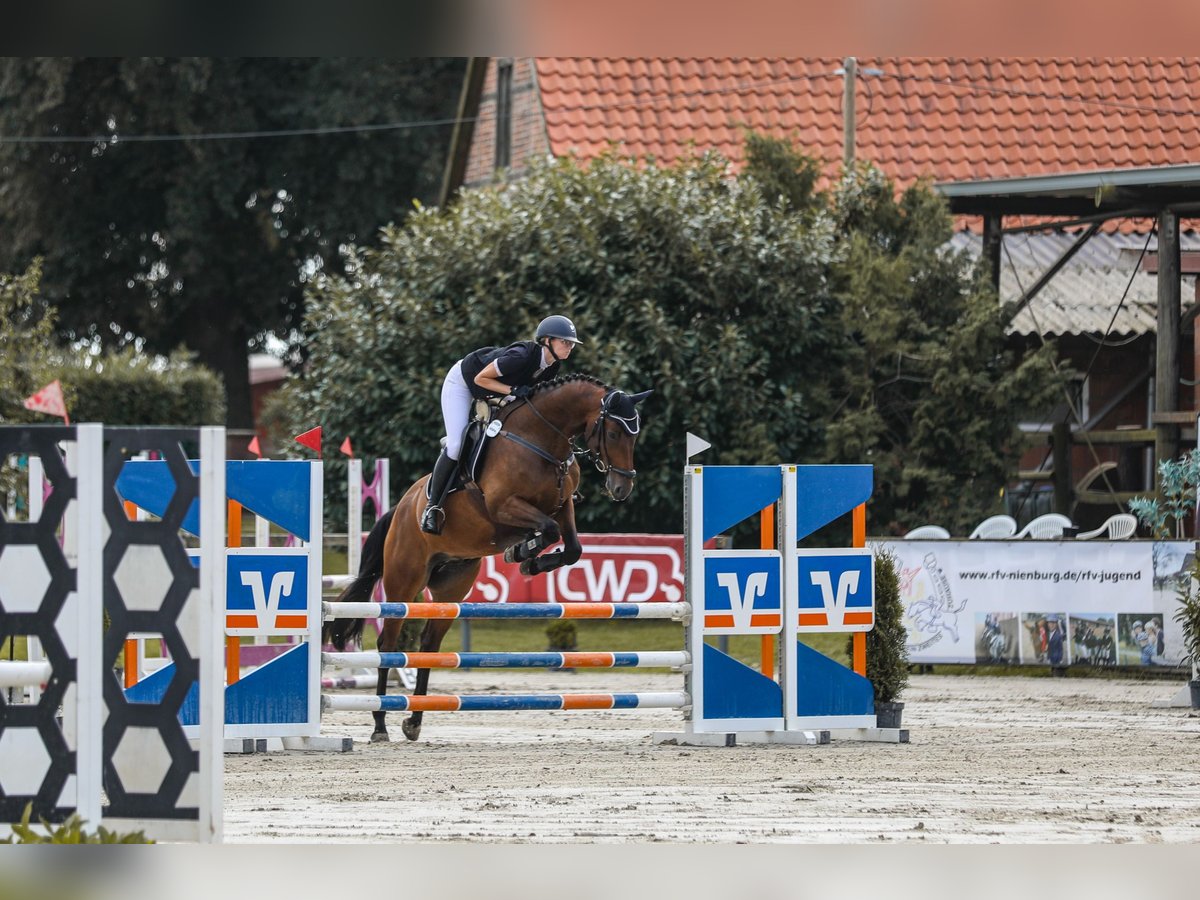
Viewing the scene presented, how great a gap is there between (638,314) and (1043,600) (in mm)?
5244

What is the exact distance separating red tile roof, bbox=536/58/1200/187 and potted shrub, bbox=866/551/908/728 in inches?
517

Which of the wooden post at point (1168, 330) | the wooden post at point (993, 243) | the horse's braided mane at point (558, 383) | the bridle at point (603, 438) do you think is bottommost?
the bridle at point (603, 438)

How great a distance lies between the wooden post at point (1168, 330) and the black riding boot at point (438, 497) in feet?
27.8

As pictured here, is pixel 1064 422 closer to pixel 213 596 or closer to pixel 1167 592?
pixel 1167 592

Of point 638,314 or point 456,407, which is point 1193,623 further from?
point 638,314

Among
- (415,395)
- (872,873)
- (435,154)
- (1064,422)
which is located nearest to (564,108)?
(415,395)

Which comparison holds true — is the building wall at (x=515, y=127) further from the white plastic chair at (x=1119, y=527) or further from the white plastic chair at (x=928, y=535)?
the white plastic chair at (x=1119, y=527)

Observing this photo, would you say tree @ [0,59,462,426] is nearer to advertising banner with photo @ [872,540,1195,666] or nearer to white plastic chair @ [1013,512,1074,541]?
white plastic chair @ [1013,512,1074,541]

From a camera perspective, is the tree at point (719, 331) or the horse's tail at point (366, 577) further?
the tree at point (719, 331)

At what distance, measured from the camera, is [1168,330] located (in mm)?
A: 15602

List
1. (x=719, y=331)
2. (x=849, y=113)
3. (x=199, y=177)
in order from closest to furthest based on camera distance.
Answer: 1. (x=719, y=331)
2. (x=849, y=113)
3. (x=199, y=177)

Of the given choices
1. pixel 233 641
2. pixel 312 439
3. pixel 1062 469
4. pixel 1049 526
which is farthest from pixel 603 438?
pixel 1062 469

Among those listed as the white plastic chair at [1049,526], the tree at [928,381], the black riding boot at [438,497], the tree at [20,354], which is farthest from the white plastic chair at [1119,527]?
the tree at [20,354]

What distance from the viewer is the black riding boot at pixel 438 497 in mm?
9172
